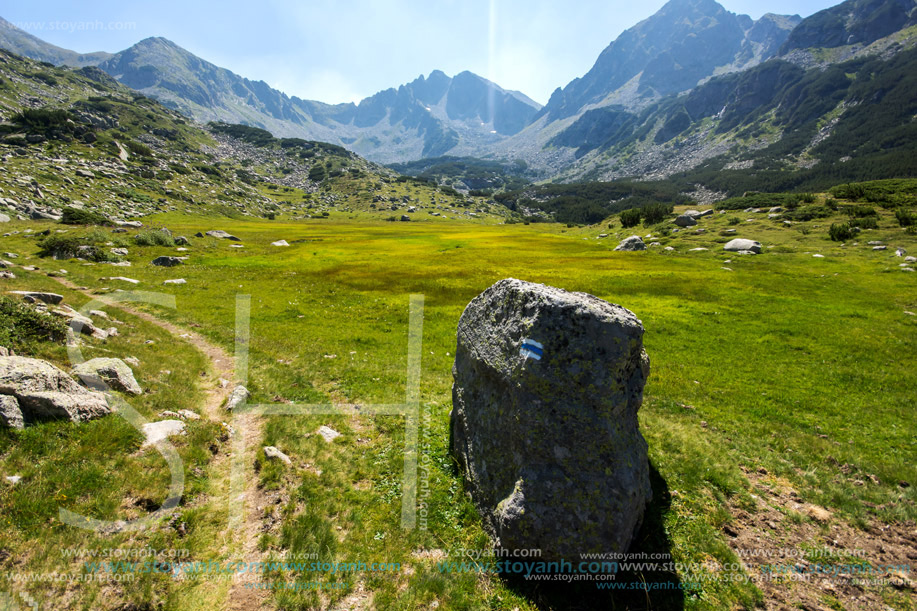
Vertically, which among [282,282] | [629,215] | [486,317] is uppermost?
[629,215]

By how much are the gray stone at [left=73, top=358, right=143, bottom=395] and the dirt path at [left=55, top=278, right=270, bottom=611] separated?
2.29 metres

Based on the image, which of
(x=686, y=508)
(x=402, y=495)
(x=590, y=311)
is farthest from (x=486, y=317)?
(x=686, y=508)

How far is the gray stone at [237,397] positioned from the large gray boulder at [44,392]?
3.78m

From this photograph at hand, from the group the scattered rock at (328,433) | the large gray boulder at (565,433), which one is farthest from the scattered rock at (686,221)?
the scattered rock at (328,433)

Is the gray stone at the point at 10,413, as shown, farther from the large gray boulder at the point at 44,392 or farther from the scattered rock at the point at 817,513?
the scattered rock at the point at 817,513

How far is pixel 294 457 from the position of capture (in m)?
10.6

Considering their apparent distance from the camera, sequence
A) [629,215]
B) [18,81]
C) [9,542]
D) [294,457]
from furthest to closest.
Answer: [18,81], [629,215], [294,457], [9,542]

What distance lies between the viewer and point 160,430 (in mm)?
9953

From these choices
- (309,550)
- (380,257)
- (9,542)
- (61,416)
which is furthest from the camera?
(380,257)

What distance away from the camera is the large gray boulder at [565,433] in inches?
288

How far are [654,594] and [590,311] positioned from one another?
5.93 m

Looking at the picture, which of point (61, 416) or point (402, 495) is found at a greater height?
point (61, 416)

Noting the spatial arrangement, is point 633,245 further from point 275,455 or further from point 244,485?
point 244,485

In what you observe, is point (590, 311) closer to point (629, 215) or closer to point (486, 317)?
point (486, 317)
